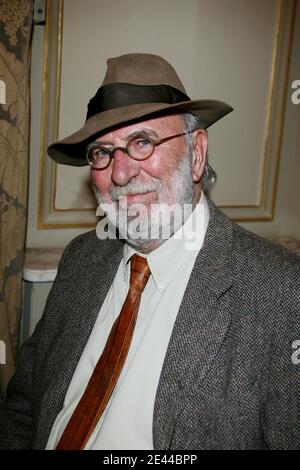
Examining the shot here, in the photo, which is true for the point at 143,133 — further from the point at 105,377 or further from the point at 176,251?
the point at 105,377

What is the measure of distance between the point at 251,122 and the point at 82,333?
1.56 metres

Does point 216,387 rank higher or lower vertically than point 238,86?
lower

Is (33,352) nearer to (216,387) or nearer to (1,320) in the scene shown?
(1,320)

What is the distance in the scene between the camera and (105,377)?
1.23 m

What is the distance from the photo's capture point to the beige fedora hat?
4.08ft

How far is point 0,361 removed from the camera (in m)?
1.96

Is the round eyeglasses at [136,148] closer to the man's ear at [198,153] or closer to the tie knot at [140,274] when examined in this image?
the man's ear at [198,153]

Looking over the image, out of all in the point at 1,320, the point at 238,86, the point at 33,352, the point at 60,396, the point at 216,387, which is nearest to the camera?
the point at 216,387

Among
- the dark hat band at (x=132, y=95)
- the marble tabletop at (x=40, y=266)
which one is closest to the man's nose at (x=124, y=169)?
the dark hat band at (x=132, y=95)

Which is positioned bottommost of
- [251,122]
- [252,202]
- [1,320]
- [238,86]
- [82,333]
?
[1,320]

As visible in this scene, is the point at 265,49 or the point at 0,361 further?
the point at 265,49

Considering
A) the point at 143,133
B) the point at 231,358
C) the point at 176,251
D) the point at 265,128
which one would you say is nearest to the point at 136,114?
the point at 143,133

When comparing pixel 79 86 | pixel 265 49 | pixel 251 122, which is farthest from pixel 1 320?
pixel 265 49

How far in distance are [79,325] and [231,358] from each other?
0.51 meters
